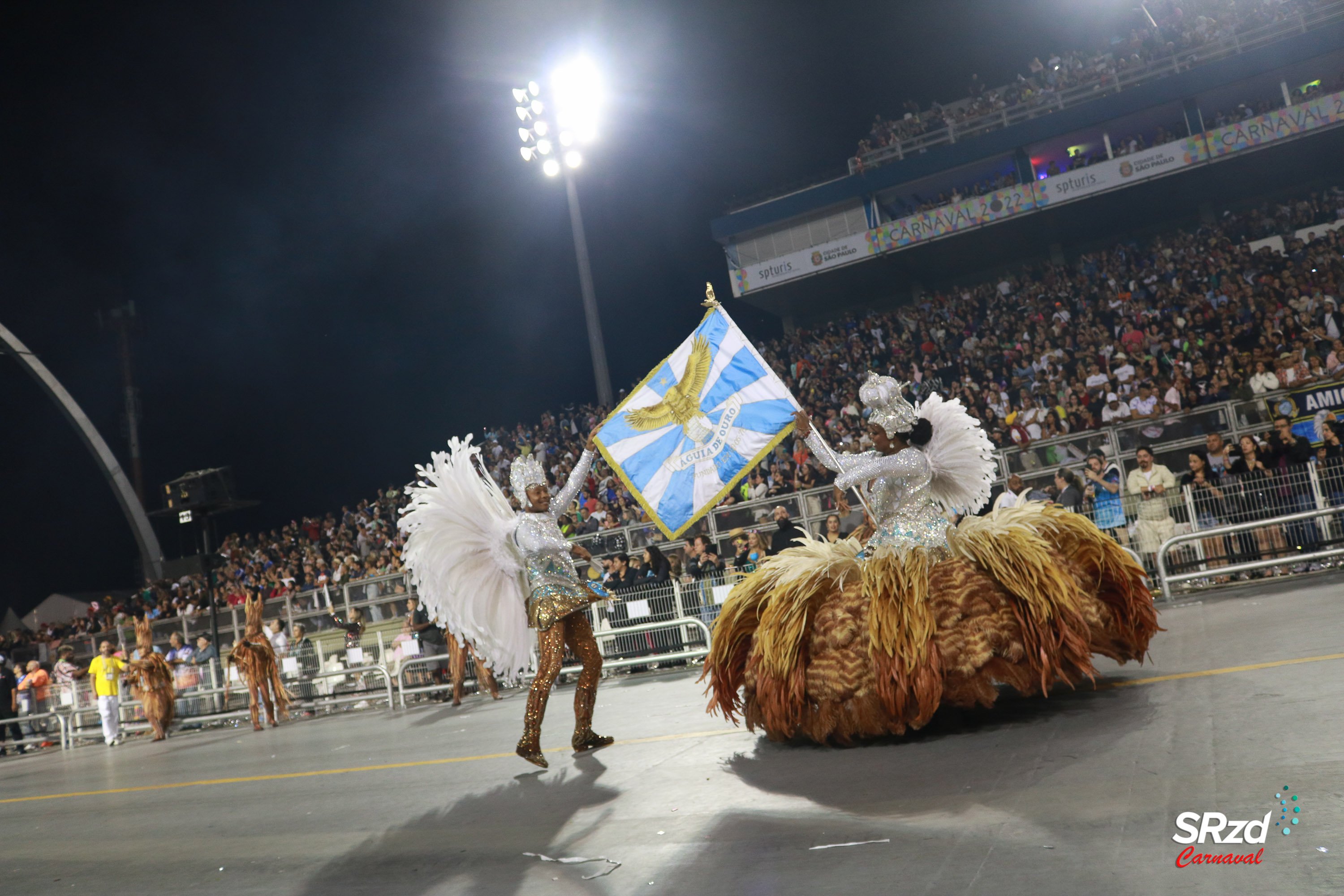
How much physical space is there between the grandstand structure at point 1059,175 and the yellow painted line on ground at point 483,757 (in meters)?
23.6

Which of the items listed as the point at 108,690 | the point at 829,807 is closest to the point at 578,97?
the point at 108,690

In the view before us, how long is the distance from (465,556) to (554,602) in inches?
26.2

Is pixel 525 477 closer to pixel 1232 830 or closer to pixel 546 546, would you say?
pixel 546 546

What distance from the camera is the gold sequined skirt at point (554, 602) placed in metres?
5.98

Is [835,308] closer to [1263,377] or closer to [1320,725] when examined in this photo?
[1263,377]

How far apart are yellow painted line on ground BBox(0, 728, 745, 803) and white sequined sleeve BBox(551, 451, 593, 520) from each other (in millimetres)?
1587

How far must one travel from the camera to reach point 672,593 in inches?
470

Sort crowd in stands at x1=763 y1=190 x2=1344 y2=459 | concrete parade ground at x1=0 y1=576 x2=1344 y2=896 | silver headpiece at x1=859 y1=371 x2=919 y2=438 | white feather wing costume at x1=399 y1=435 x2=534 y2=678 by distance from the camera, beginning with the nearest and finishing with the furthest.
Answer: concrete parade ground at x1=0 y1=576 x2=1344 y2=896 < silver headpiece at x1=859 y1=371 x2=919 y2=438 < white feather wing costume at x1=399 y1=435 x2=534 y2=678 < crowd in stands at x1=763 y1=190 x2=1344 y2=459

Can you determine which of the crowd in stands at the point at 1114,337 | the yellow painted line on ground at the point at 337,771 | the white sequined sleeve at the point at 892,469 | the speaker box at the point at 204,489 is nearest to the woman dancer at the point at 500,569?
the yellow painted line on ground at the point at 337,771

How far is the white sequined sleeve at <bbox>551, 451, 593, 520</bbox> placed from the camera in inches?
243

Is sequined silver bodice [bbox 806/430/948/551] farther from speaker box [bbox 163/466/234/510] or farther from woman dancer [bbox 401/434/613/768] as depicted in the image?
speaker box [bbox 163/466/234/510]

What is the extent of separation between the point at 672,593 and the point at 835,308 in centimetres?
2299

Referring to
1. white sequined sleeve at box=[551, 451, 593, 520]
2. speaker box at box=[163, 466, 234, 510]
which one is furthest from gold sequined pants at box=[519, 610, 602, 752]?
speaker box at box=[163, 466, 234, 510]

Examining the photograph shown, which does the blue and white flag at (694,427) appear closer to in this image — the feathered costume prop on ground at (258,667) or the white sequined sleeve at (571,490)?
the white sequined sleeve at (571,490)
